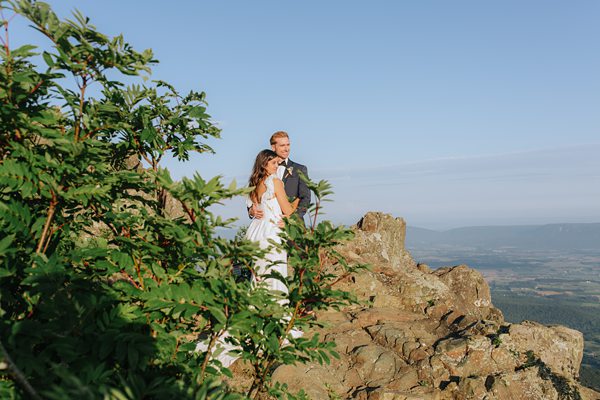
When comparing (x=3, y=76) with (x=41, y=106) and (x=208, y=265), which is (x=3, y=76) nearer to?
(x=41, y=106)

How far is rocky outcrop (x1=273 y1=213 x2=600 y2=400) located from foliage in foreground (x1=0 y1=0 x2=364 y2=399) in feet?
14.5

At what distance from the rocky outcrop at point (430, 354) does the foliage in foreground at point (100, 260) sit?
174 inches

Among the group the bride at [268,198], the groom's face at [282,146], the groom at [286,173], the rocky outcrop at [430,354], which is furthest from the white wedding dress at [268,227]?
the rocky outcrop at [430,354]

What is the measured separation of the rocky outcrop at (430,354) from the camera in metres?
7.75

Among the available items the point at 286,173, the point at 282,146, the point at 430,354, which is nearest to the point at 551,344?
the point at 430,354

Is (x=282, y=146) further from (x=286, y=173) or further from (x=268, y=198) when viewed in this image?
(x=268, y=198)

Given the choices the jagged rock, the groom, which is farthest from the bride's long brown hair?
the jagged rock

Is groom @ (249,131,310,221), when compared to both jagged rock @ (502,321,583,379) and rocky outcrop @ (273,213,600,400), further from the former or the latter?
jagged rock @ (502,321,583,379)

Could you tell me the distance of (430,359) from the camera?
8.68 m

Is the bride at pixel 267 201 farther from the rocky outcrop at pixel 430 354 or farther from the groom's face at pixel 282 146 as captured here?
the rocky outcrop at pixel 430 354

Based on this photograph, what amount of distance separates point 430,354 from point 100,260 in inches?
308

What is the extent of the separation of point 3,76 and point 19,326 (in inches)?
74.0

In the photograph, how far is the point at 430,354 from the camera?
8.90 metres

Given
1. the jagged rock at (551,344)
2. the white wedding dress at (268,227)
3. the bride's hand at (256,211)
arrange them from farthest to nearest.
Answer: the jagged rock at (551,344)
the bride's hand at (256,211)
the white wedding dress at (268,227)
